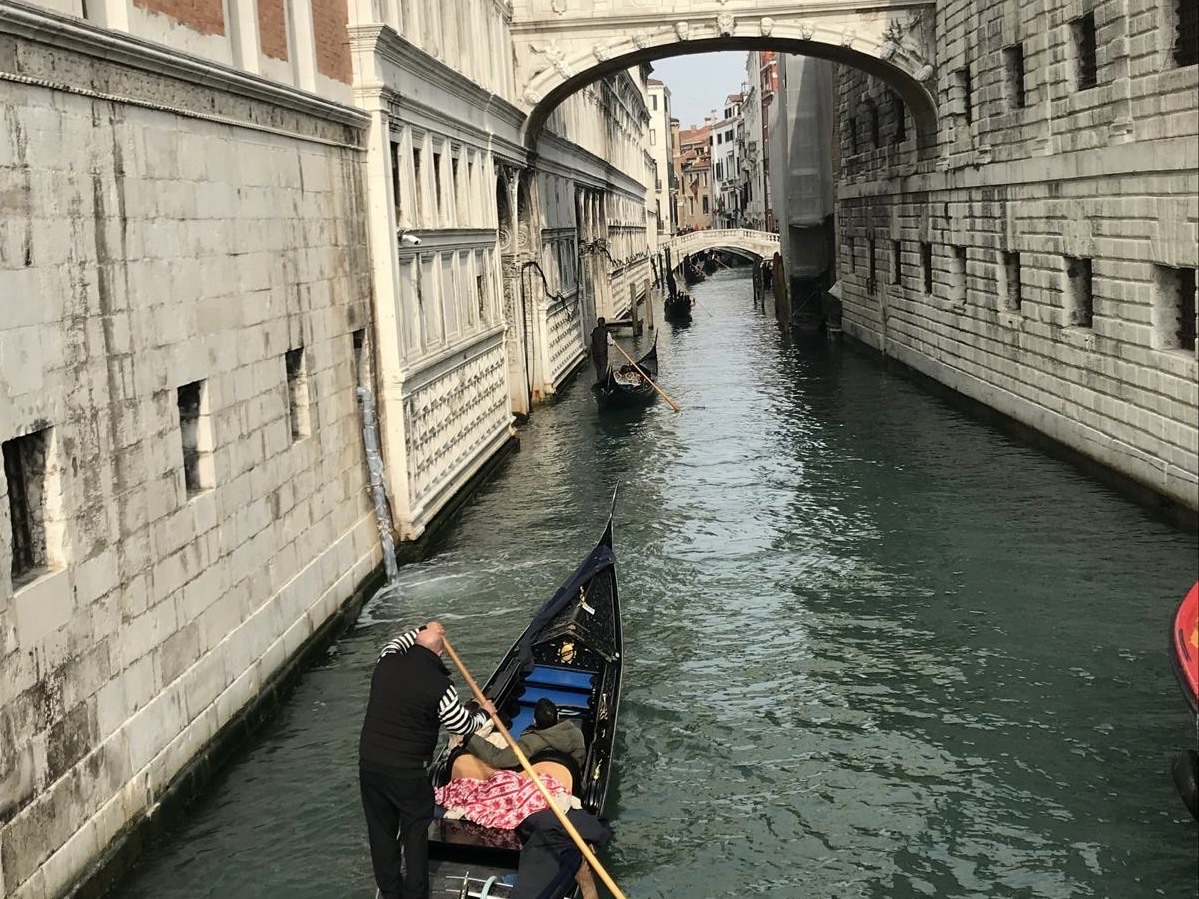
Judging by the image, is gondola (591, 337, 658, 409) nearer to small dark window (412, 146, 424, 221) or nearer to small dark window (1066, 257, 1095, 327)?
small dark window (1066, 257, 1095, 327)

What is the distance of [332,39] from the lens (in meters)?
10.6

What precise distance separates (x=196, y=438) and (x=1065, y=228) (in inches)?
408

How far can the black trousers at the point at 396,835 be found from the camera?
5.38 m

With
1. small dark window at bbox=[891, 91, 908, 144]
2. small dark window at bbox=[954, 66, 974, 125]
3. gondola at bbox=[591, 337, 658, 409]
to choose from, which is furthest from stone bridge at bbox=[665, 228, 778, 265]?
small dark window at bbox=[954, 66, 974, 125]

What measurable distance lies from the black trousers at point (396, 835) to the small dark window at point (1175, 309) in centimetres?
891

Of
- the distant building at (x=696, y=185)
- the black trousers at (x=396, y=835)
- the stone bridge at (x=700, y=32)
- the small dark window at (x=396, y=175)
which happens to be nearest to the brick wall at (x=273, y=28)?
the small dark window at (x=396, y=175)

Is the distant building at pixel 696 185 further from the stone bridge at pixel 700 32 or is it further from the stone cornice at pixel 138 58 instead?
the stone cornice at pixel 138 58

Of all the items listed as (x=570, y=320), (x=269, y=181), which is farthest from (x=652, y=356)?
(x=269, y=181)

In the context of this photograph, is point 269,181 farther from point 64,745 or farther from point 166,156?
point 64,745

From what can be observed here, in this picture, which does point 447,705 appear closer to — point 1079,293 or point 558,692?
point 558,692

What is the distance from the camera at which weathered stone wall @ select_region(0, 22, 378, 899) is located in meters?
5.48

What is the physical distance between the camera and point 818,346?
29.1 meters

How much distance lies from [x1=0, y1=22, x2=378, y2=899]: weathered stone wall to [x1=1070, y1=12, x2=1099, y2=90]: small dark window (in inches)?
329

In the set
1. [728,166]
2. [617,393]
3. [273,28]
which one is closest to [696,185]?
[728,166]
